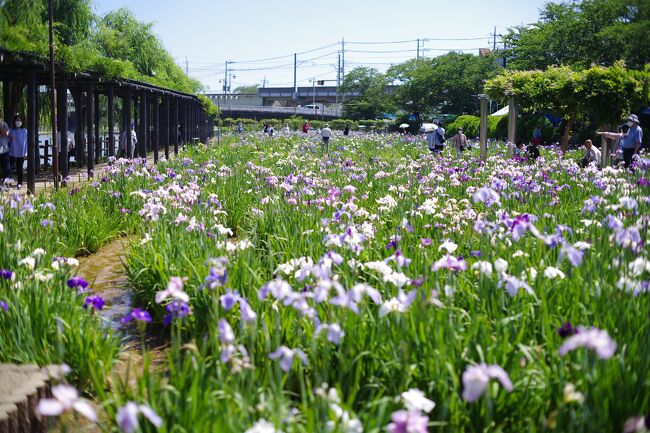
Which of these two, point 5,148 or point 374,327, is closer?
point 374,327

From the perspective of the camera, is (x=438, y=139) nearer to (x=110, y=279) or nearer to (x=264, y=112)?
(x=110, y=279)

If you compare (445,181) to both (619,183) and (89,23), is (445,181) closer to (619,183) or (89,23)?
(619,183)

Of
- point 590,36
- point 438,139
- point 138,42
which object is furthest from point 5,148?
point 590,36

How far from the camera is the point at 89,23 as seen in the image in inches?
1057

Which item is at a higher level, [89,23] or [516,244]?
[89,23]

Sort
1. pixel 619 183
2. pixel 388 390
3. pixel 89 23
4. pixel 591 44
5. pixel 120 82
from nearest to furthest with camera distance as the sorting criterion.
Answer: pixel 388 390 < pixel 619 183 < pixel 120 82 < pixel 89 23 < pixel 591 44

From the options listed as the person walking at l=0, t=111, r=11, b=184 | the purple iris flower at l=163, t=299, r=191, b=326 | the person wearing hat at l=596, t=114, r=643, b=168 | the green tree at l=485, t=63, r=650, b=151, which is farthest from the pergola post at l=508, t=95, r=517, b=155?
the purple iris flower at l=163, t=299, r=191, b=326

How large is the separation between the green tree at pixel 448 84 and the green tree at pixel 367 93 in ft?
44.9

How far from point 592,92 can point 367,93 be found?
59.5 meters

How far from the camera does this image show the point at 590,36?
35594 mm

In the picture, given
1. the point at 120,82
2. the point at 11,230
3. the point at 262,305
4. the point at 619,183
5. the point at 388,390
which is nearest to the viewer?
the point at 388,390

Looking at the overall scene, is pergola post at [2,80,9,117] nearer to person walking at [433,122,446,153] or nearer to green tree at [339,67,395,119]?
person walking at [433,122,446,153]

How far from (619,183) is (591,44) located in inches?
1221

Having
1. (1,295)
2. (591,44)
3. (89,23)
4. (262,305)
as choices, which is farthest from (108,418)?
(591,44)
